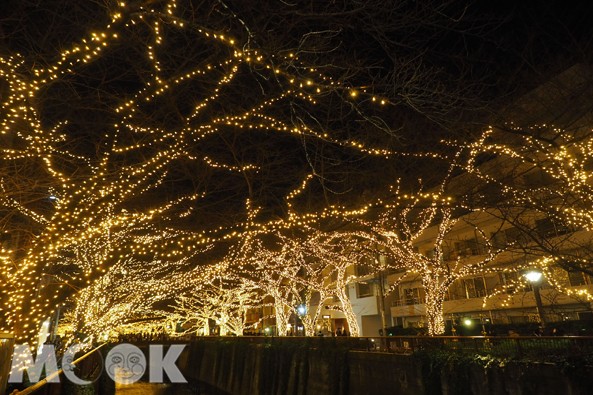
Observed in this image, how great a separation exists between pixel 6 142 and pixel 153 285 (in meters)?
8.54

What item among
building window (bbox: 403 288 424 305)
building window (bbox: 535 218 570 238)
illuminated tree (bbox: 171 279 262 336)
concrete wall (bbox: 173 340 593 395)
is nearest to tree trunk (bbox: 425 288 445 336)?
concrete wall (bbox: 173 340 593 395)

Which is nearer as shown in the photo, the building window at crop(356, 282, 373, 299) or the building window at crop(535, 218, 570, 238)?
the building window at crop(535, 218, 570, 238)

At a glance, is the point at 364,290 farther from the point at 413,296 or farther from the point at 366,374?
the point at 366,374

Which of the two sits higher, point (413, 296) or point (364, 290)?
point (364, 290)

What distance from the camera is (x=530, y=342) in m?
8.87

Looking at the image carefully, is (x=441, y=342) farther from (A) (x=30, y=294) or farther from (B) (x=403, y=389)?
(A) (x=30, y=294)

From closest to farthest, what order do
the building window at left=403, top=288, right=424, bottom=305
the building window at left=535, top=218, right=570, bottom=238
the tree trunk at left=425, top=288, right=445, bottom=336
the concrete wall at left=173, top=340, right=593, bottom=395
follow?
the building window at left=535, top=218, right=570, bottom=238
the concrete wall at left=173, top=340, right=593, bottom=395
the tree trunk at left=425, top=288, right=445, bottom=336
the building window at left=403, top=288, right=424, bottom=305

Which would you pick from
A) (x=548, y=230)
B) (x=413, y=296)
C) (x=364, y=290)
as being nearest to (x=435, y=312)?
(x=548, y=230)

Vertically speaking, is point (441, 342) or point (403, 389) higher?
point (441, 342)

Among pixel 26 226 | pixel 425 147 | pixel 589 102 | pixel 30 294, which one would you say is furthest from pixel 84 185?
pixel 425 147

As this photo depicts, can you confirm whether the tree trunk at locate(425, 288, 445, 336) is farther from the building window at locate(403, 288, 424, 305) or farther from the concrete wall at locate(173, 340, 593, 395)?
the building window at locate(403, 288, 424, 305)

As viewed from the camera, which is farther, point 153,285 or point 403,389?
point 153,285

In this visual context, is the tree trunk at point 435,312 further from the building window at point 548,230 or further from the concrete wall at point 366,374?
the building window at point 548,230

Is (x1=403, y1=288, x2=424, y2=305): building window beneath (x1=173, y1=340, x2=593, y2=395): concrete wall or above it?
above
